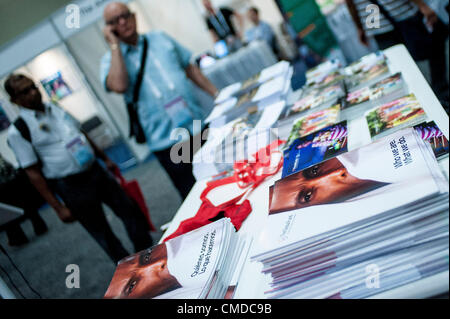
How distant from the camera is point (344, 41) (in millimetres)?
5105

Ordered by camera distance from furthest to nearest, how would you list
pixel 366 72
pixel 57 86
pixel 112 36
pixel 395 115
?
pixel 57 86, pixel 112 36, pixel 366 72, pixel 395 115

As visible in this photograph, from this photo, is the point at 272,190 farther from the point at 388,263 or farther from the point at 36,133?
the point at 36,133

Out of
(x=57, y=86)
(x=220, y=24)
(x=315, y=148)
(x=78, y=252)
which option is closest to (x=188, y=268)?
(x=315, y=148)

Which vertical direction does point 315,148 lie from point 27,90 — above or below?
below

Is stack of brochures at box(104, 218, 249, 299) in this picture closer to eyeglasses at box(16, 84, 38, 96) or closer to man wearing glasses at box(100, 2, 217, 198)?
man wearing glasses at box(100, 2, 217, 198)

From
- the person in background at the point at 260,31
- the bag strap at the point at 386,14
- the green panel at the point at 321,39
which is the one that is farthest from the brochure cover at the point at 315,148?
the person in background at the point at 260,31

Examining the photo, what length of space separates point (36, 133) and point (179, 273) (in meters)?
1.56

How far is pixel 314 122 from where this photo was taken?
1173mm

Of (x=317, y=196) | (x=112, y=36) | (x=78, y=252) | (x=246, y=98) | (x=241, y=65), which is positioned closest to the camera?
(x=317, y=196)

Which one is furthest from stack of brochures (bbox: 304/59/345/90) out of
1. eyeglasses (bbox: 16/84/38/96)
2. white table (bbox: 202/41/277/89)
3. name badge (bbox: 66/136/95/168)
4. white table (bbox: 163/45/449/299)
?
white table (bbox: 202/41/277/89)

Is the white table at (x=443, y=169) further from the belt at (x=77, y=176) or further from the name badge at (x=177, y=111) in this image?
the belt at (x=77, y=176)

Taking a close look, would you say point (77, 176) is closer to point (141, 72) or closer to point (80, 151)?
point (80, 151)

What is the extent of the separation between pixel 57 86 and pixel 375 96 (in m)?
6.16

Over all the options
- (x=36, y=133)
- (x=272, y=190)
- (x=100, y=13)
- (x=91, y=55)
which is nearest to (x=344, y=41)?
(x=100, y=13)
